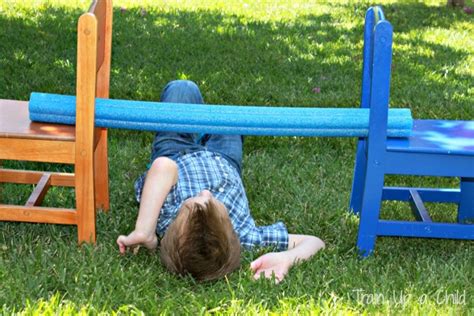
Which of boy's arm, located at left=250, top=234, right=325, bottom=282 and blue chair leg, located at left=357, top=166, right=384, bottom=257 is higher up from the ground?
blue chair leg, located at left=357, top=166, right=384, bottom=257

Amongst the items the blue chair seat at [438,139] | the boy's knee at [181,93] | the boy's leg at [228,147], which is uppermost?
the boy's knee at [181,93]

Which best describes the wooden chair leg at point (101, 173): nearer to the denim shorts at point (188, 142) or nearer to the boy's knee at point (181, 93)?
the denim shorts at point (188, 142)

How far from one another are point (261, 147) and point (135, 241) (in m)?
2.04

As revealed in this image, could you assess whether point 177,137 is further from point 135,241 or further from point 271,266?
point 271,266

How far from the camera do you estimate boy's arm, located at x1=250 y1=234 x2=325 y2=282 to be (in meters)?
3.52

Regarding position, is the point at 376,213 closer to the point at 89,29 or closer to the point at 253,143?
the point at 89,29

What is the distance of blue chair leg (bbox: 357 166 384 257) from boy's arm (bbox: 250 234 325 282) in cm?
20

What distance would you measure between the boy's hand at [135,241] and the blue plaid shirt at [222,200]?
0.13 metres

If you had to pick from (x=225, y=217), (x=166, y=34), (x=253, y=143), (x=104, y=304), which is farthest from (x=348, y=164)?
(x=166, y=34)

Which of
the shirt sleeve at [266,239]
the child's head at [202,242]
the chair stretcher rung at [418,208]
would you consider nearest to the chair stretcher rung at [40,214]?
the child's head at [202,242]

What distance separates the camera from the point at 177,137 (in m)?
4.27

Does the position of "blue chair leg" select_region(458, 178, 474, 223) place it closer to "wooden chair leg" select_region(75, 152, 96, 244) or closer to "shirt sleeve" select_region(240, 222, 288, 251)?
"shirt sleeve" select_region(240, 222, 288, 251)

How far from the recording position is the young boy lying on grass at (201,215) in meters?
3.24

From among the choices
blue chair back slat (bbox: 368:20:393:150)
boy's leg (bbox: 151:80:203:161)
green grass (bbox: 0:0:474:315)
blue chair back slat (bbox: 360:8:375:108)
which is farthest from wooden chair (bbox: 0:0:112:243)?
blue chair back slat (bbox: 360:8:375:108)
